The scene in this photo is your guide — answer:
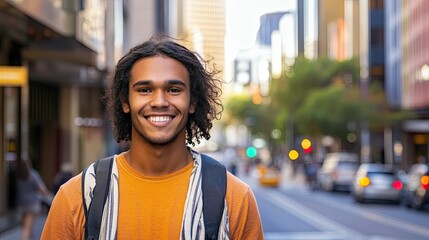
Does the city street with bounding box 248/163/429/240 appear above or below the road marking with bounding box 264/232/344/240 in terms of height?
below

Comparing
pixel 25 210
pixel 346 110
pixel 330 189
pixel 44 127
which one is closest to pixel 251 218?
pixel 25 210

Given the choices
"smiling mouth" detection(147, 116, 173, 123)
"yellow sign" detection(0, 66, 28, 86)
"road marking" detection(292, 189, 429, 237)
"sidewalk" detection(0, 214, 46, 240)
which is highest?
"yellow sign" detection(0, 66, 28, 86)

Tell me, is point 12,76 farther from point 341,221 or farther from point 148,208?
point 341,221

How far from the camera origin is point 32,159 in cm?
3384

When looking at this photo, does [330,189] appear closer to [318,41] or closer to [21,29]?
[21,29]

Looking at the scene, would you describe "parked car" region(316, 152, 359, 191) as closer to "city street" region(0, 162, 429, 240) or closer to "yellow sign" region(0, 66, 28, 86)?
"city street" region(0, 162, 429, 240)

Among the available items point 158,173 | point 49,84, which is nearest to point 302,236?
point 49,84

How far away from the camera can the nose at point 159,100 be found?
11.6 feet

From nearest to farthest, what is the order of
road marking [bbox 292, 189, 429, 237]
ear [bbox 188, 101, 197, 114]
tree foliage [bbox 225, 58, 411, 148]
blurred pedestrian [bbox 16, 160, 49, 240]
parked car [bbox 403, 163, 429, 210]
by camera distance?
ear [bbox 188, 101, 197, 114] → blurred pedestrian [bbox 16, 160, 49, 240] → road marking [bbox 292, 189, 429, 237] → parked car [bbox 403, 163, 429, 210] → tree foliage [bbox 225, 58, 411, 148]

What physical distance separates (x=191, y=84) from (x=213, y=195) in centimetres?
46

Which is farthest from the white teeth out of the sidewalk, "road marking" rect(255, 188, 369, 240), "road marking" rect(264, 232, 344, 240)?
"road marking" rect(255, 188, 369, 240)

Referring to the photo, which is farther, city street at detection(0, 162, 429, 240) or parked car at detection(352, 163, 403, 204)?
parked car at detection(352, 163, 403, 204)

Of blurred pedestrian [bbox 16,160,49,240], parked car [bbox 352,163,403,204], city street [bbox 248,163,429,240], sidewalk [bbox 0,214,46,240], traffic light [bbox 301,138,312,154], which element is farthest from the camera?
traffic light [bbox 301,138,312,154]

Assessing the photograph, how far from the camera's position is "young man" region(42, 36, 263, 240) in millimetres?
3457
